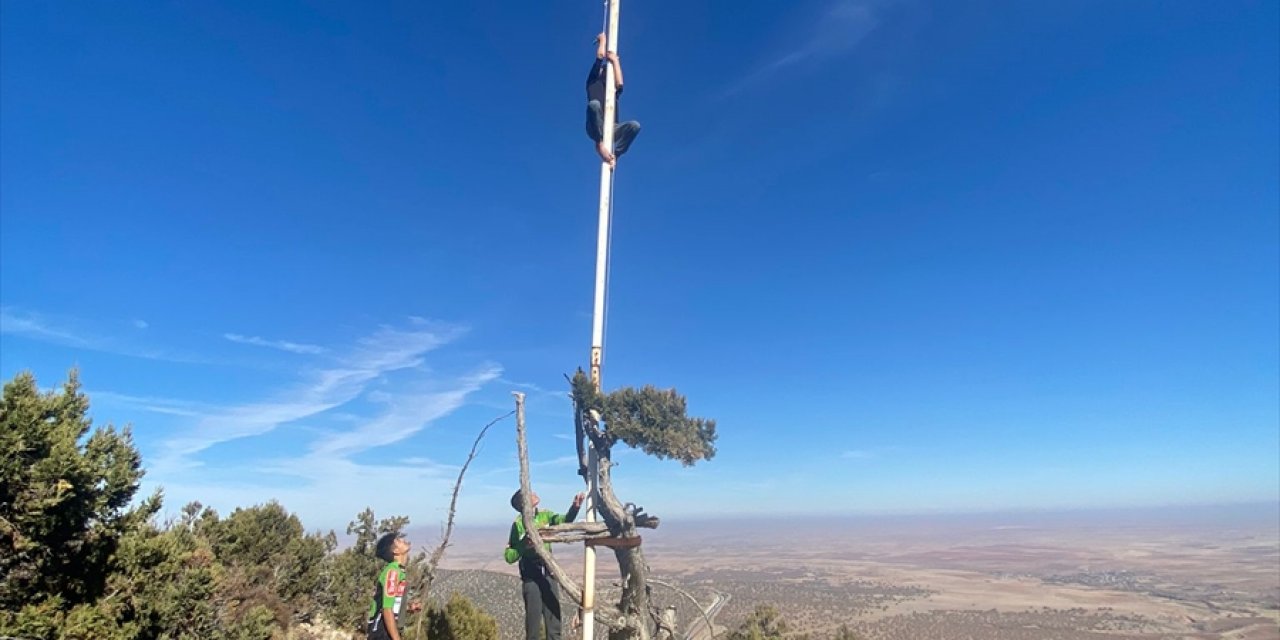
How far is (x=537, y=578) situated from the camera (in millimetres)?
9328

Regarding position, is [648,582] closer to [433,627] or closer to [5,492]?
[433,627]

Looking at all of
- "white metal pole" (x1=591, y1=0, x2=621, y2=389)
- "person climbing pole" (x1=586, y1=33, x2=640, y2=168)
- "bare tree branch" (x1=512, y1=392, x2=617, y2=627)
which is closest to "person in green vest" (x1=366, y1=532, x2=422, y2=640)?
"bare tree branch" (x1=512, y1=392, x2=617, y2=627)

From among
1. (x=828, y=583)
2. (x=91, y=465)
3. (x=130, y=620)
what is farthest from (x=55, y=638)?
(x=828, y=583)

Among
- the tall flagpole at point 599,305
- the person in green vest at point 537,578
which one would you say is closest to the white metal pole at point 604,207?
the tall flagpole at point 599,305

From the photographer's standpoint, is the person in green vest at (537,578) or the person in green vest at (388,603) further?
the person in green vest at (537,578)

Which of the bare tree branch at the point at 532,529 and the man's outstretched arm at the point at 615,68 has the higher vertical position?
the man's outstretched arm at the point at 615,68

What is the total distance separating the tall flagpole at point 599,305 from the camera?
8188 mm

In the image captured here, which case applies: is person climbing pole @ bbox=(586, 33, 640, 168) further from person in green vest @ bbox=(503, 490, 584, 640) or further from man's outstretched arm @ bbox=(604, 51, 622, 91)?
person in green vest @ bbox=(503, 490, 584, 640)

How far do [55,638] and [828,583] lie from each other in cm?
12526

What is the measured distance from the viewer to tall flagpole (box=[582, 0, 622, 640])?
8188mm

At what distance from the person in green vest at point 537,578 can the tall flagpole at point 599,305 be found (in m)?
0.47

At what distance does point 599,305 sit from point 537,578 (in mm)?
4309

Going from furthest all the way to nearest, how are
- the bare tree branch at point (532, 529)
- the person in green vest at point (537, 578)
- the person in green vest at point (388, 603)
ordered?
the person in green vest at point (537, 578)
the bare tree branch at point (532, 529)
the person in green vest at point (388, 603)

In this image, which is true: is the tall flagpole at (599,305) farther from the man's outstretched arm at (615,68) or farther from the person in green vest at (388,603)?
the person in green vest at (388,603)
